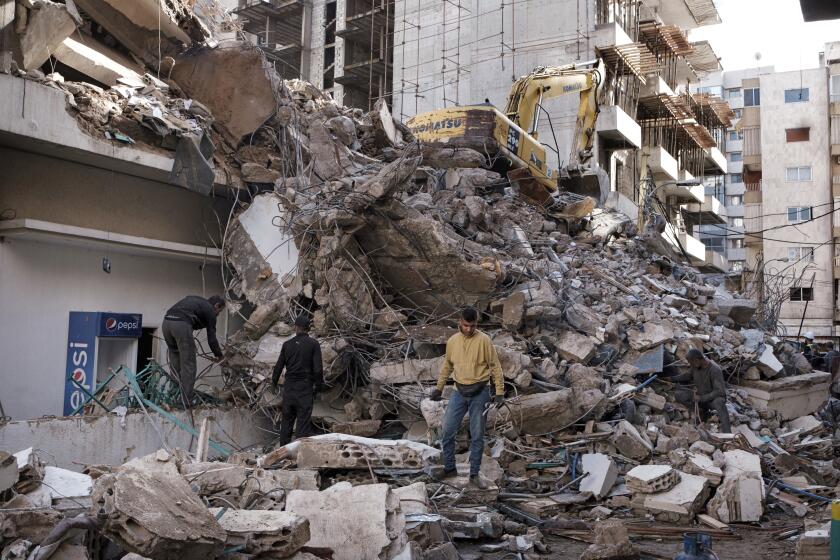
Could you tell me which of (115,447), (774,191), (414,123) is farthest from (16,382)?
(774,191)

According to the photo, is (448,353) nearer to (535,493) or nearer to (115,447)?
(535,493)

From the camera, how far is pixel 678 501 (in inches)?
267

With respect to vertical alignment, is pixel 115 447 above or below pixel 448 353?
below

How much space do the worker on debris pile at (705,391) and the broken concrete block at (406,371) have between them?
10.5 feet

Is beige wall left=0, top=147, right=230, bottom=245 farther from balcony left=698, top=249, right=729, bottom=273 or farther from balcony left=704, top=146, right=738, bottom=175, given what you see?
balcony left=704, top=146, right=738, bottom=175

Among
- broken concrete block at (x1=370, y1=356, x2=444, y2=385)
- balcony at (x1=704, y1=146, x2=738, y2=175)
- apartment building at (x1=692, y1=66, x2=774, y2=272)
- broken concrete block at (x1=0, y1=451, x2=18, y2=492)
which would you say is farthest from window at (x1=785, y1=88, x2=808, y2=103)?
broken concrete block at (x1=0, y1=451, x2=18, y2=492)

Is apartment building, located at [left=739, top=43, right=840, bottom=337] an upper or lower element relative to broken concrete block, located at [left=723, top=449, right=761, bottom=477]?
upper

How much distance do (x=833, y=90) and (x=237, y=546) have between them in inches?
1640

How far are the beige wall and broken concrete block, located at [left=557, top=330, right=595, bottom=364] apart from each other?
18.9 ft

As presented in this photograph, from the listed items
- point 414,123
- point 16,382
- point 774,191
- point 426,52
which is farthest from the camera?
point 774,191

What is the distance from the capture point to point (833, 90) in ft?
126

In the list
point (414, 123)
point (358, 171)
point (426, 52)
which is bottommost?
point (358, 171)

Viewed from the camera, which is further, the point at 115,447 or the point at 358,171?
the point at 358,171

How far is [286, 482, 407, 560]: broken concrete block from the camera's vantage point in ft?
16.5
